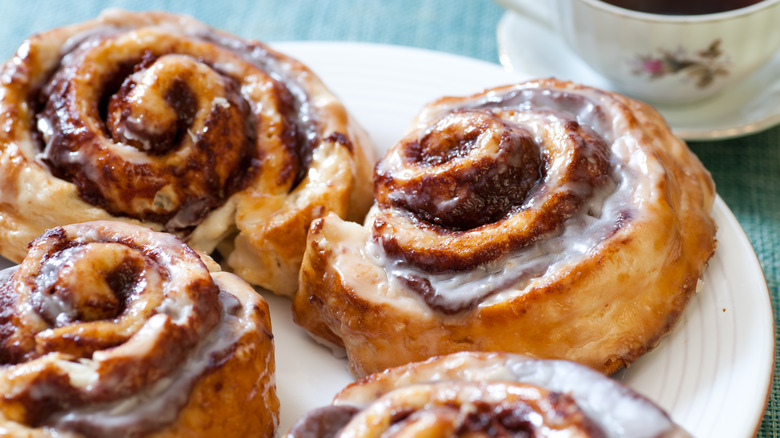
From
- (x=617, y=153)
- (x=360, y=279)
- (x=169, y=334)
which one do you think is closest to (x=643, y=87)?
(x=617, y=153)

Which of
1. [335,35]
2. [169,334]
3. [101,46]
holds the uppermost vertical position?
[101,46]

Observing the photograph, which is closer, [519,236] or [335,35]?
[519,236]

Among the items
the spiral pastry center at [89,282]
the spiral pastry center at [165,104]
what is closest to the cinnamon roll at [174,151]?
the spiral pastry center at [165,104]

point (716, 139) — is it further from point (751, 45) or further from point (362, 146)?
point (362, 146)

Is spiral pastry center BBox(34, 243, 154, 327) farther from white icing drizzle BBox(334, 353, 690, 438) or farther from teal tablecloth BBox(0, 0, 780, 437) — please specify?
teal tablecloth BBox(0, 0, 780, 437)

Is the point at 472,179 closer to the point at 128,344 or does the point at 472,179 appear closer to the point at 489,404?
the point at 489,404
